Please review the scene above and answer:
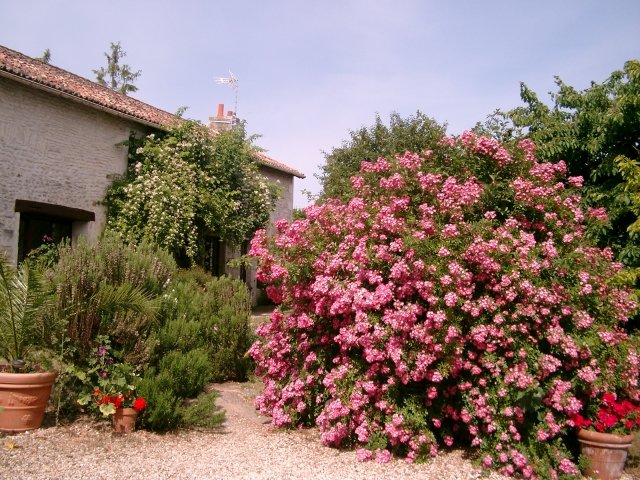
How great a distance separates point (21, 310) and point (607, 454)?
512cm

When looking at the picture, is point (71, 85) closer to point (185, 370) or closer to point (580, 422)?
point (185, 370)

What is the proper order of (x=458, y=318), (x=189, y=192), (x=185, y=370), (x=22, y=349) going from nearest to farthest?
(x=458, y=318)
(x=22, y=349)
(x=185, y=370)
(x=189, y=192)

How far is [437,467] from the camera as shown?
4.31m

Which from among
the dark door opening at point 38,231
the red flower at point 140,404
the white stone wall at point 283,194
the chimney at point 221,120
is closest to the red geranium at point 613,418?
the red flower at point 140,404

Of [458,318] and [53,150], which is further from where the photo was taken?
[53,150]

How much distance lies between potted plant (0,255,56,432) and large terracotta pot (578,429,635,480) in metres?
4.63

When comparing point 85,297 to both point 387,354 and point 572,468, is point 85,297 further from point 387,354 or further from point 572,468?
point 572,468

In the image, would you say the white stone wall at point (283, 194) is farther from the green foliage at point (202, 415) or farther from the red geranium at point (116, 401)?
the red geranium at point (116, 401)

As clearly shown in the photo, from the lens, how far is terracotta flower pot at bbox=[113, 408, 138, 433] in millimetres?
4812

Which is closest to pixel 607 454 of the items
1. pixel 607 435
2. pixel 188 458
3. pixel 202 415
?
pixel 607 435

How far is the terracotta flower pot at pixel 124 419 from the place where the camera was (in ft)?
15.8

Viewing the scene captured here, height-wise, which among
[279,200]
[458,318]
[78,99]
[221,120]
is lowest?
[458,318]

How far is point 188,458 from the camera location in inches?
173

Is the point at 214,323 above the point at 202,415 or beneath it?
above
